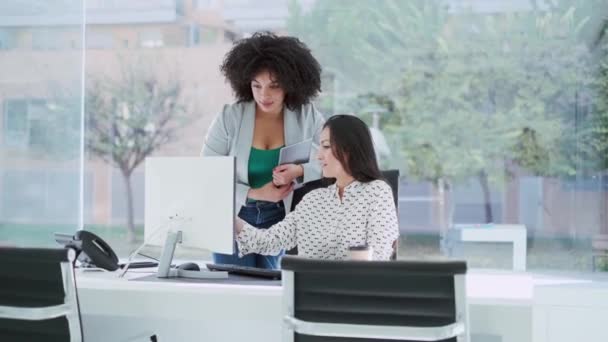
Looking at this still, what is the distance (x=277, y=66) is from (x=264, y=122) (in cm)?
24

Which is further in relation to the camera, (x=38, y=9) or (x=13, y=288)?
(x=38, y=9)

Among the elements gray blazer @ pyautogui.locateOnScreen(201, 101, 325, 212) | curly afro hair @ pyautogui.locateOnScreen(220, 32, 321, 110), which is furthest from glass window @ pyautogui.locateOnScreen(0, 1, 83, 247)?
curly afro hair @ pyautogui.locateOnScreen(220, 32, 321, 110)

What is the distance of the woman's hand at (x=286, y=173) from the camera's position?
2883 mm

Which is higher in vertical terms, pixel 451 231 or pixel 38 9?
pixel 38 9

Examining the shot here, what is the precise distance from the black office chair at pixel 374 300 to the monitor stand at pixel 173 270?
0.76 m

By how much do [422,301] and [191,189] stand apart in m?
1.06

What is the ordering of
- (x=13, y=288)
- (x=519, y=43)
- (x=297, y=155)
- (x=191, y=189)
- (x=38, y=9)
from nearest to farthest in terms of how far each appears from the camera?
1. (x=13, y=288)
2. (x=191, y=189)
3. (x=297, y=155)
4. (x=38, y=9)
5. (x=519, y=43)

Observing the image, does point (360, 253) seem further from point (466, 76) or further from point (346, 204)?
point (466, 76)

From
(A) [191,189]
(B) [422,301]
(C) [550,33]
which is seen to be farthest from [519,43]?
(B) [422,301]

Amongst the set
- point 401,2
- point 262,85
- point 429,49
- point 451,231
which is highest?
point 401,2

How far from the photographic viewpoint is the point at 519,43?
230 inches

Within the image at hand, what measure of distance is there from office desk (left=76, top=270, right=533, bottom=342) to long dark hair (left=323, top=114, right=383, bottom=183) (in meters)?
0.50

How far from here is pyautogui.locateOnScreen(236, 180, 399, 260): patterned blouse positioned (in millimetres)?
2490

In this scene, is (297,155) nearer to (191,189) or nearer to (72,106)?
(191,189)
